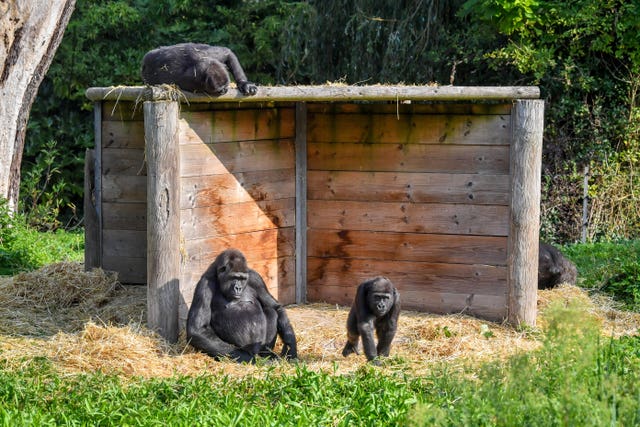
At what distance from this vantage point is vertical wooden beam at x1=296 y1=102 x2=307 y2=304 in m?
8.85

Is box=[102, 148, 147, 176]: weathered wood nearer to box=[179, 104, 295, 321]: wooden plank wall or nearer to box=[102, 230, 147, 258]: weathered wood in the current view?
box=[102, 230, 147, 258]: weathered wood

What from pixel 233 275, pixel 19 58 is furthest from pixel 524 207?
pixel 19 58

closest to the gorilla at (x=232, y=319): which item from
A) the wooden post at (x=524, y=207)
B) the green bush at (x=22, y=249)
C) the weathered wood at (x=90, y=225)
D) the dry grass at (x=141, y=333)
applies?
the dry grass at (x=141, y=333)

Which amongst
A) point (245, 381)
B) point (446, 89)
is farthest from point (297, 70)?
point (245, 381)

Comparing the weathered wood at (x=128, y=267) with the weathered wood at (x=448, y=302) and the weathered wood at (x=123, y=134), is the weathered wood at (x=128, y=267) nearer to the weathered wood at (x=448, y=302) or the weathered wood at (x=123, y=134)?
the weathered wood at (x=123, y=134)

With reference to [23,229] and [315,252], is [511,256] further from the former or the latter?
[23,229]

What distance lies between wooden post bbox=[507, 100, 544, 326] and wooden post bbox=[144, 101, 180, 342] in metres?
2.74

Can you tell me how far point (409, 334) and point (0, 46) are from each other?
18.9 ft

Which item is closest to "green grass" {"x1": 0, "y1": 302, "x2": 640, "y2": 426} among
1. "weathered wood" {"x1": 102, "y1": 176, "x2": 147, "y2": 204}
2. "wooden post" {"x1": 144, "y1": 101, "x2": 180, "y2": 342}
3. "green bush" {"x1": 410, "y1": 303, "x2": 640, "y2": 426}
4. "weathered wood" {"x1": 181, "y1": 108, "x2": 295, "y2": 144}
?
"green bush" {"x1": 410, "y1": 303, "x2": 640, "y2": 426}

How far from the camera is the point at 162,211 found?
22.7ft

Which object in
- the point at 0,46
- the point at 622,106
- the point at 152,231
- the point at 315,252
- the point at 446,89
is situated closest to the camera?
the point at 152,231

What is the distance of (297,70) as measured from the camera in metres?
15.6

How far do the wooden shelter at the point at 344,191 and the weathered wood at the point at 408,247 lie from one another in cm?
1

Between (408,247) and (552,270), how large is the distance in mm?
1821
